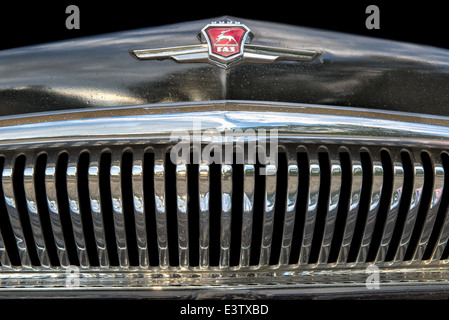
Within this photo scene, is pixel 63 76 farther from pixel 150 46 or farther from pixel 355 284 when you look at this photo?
pixel 355 284

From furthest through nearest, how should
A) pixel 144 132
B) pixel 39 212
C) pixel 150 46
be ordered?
1. pixel 150 46
2. pixel 39 212
3. pixel 144 132

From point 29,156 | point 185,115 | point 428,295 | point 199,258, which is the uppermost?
point 185,115

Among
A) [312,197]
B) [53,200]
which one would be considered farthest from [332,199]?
[53,200]

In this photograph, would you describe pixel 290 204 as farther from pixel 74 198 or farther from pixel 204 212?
pixel 74 198

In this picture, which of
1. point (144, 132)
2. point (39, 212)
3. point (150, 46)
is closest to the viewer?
point (144, 132)

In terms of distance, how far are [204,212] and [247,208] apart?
12 centimetres

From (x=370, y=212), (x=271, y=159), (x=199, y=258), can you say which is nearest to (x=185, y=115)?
(x=271, y=159)

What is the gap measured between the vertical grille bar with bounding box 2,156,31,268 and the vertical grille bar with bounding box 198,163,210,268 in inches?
20.5

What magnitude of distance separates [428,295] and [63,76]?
1309mm

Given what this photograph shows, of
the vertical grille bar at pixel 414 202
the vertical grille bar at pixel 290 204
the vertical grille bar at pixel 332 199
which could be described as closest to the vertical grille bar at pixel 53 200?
the vertical grille bar at pixel 290 204

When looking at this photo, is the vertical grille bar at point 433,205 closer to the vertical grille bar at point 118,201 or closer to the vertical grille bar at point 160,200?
the vertical grille bar at point 160,200

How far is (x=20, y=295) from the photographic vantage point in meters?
1.65

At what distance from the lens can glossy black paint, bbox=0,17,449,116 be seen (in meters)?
1.65

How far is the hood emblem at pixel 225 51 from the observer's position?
1.66 meters
